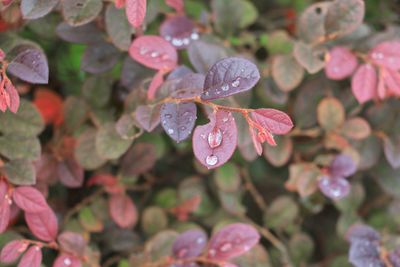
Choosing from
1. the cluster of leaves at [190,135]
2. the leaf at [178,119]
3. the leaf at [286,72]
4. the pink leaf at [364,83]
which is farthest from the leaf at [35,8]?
the pink leaf at [364,83]

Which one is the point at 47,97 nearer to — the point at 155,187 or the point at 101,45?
the point at 101,45

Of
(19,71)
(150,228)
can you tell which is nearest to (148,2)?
(19,71)

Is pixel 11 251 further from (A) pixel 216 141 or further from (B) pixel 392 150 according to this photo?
(B) pixel 392 150

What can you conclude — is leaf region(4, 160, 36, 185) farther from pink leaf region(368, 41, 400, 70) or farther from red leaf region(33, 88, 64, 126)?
pink leaf region(368, 41, 400, 70)

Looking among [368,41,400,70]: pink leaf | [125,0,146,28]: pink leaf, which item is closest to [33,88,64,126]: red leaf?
[125,0,146,28]: pink leaf

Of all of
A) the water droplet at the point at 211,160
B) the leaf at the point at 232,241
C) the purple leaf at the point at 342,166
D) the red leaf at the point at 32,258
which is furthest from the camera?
the purple leaf at the point at 342,166

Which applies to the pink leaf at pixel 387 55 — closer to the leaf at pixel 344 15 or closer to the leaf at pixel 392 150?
the leaf at pixel 344 15
